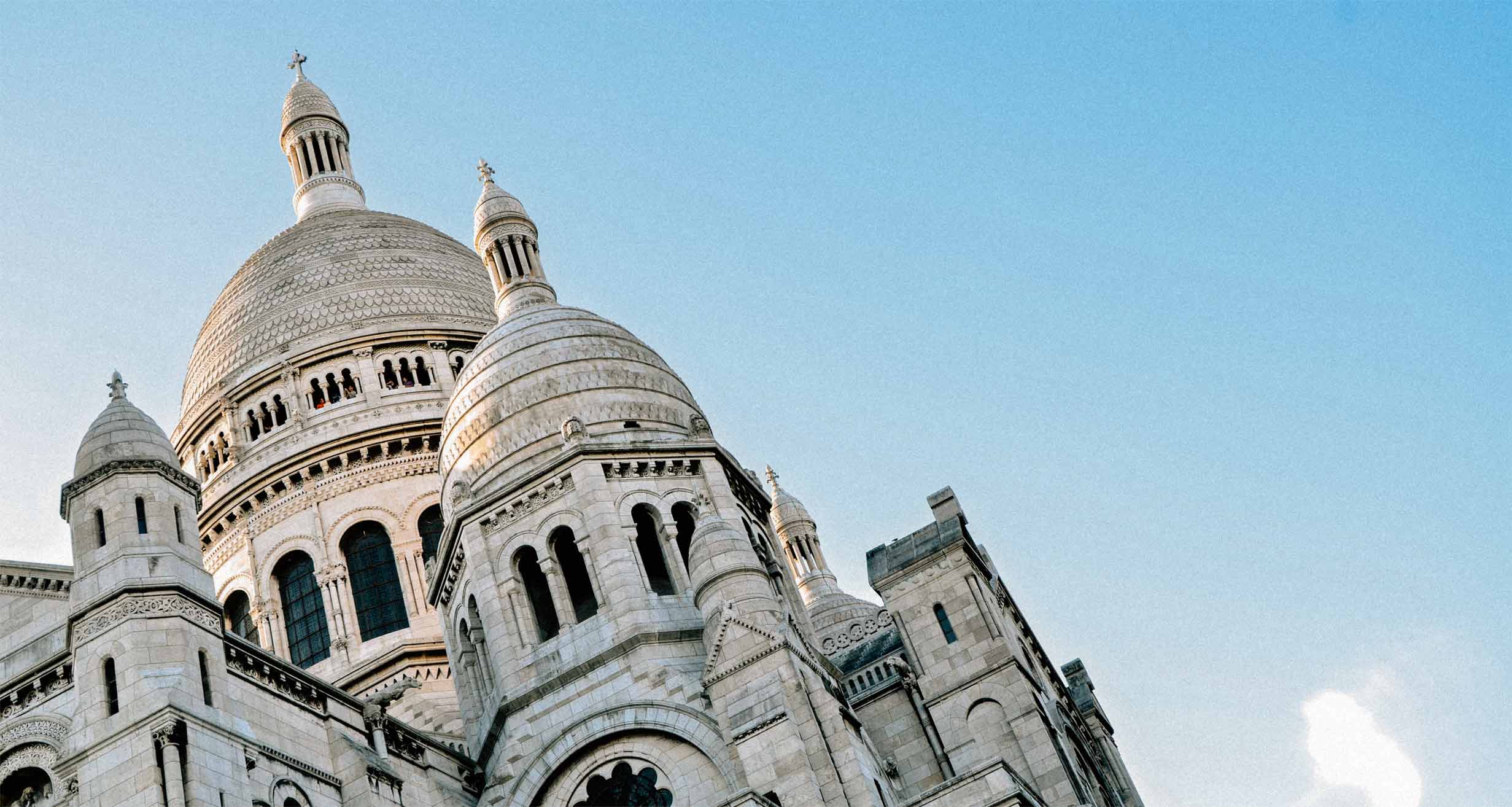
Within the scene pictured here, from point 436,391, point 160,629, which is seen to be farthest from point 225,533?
point 160,629

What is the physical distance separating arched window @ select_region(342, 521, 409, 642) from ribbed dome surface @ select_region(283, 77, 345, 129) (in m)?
23.0

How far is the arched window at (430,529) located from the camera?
46000 mm

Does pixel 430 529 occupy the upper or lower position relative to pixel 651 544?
upper

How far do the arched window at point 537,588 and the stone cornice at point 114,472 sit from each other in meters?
8.34

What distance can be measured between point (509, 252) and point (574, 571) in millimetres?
11384

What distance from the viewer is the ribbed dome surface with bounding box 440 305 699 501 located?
36.7 metres

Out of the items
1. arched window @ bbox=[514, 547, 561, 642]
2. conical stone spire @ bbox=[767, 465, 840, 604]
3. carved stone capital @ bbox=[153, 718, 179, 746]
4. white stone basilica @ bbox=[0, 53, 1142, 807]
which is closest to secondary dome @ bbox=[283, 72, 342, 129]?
white stone basilica @ bbox=[0, 53, 1142, 807]

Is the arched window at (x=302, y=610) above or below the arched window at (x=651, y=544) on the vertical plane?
above

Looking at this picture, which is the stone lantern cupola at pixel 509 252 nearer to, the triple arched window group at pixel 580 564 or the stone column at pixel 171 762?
the triple arched window group at pixel 580 564

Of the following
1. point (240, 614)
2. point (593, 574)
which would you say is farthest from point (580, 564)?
point (240, 614)

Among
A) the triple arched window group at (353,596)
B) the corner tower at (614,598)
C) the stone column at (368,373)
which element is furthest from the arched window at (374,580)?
the corner tower at (614,598)

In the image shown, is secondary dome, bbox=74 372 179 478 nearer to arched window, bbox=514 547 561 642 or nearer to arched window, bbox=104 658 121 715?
arched window, bbox=104 658 121 715

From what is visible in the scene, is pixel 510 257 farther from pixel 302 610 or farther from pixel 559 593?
pixel 559 593

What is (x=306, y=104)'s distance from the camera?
64062mm
